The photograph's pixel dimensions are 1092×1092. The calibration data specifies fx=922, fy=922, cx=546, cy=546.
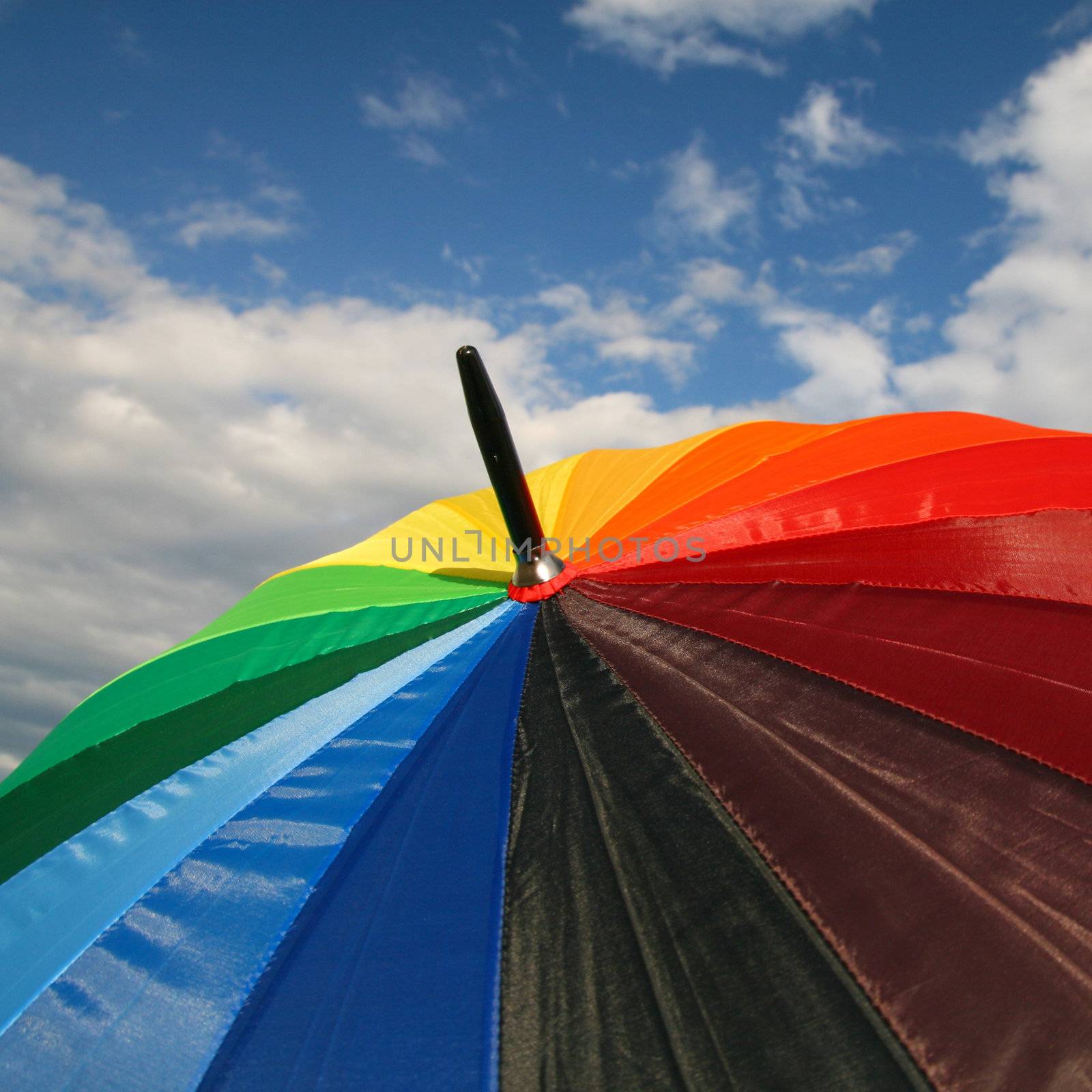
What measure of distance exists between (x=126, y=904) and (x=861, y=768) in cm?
194

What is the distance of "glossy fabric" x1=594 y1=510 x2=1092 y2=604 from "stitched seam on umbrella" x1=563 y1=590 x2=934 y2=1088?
0.82 meters

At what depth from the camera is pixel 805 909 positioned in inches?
77.4

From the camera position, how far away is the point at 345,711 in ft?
9.78

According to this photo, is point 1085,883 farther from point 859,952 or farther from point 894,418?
point 894,418

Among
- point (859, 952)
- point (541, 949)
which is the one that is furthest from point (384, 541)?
point (859, 952)

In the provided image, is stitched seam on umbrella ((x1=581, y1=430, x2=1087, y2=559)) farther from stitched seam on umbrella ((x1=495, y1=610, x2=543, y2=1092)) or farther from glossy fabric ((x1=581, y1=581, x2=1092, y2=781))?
stitched seam on umbrella ((x1=495, y1=610, x2=543, y2=1092))

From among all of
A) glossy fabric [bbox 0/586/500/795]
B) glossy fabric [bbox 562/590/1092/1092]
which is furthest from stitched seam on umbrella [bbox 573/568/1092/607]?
glossy fabric [bbox 0/586/500/795]

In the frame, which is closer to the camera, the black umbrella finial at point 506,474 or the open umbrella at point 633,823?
the open umbrella at point 633,823

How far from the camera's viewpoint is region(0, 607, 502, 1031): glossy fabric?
2.40 meters

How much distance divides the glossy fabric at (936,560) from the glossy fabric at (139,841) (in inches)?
40.3

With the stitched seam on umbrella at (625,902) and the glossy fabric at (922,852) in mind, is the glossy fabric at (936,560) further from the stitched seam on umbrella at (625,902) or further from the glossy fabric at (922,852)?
the stitched seam on umbrella at (625,902)

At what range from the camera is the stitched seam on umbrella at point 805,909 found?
1.75 m

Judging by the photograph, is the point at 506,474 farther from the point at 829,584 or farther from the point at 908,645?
the point at 908,645

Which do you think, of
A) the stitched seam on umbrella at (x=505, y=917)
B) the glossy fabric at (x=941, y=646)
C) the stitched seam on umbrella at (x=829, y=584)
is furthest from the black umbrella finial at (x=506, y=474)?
the stitched seam on umbrella at (x=505, y=917)
